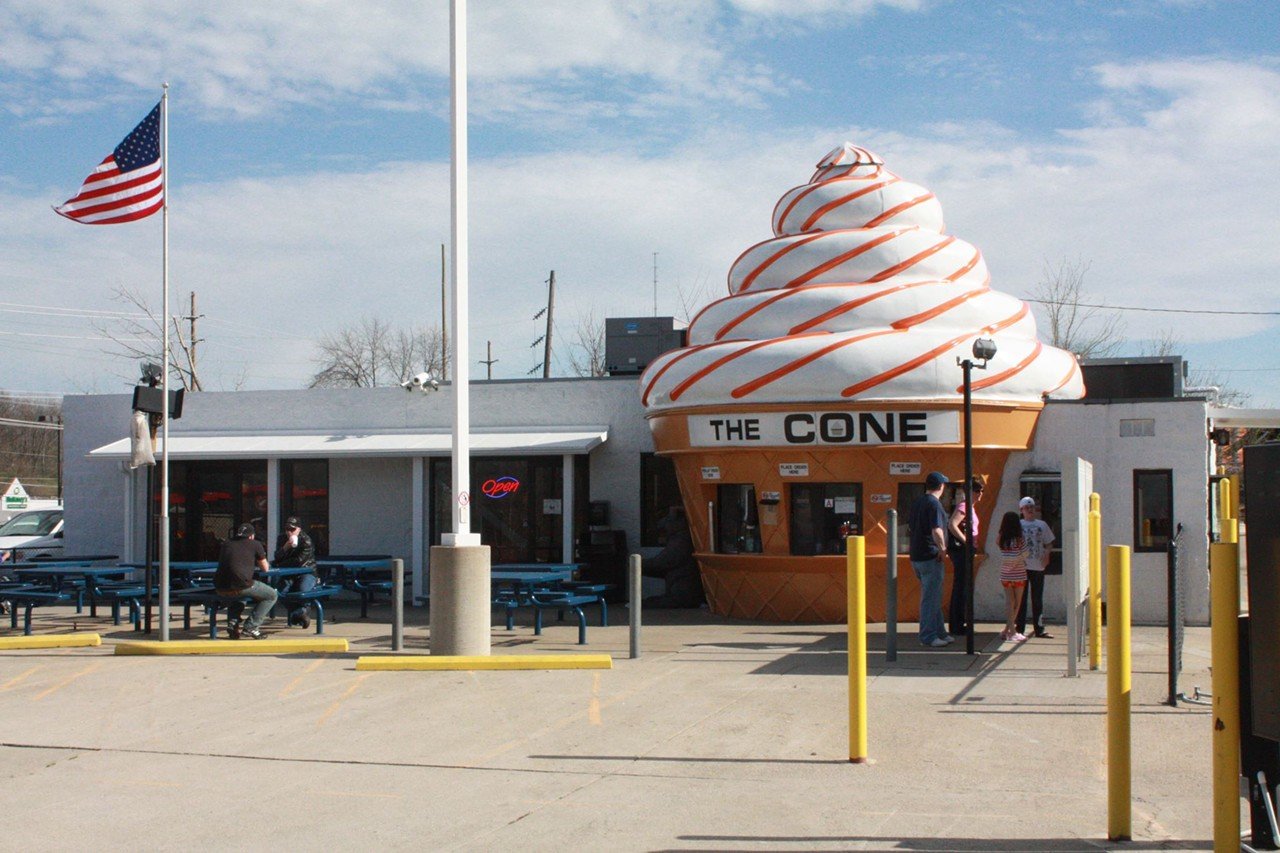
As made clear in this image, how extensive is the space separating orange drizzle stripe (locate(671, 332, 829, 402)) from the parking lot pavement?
413cm

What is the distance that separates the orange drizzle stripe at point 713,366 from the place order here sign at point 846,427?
0.68 metres

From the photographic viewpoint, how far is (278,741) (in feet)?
30.5

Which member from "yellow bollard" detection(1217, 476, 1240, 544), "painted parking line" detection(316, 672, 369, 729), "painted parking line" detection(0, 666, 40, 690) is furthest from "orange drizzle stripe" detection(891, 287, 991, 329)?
"painted parking line" detection(0, 666, 40, 690)

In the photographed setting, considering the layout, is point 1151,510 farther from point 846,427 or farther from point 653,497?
point 653,497

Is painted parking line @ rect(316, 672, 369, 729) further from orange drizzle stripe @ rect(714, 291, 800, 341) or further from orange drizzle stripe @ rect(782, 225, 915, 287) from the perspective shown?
orange drizzle stripe @ rect(782, 225, 915, 287)

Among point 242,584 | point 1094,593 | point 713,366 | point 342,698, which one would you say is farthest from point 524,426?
point 1094,593

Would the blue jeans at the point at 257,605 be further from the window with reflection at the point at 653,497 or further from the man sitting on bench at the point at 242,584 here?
the window with reflection at the point at 653,497

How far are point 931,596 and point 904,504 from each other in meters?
2.71

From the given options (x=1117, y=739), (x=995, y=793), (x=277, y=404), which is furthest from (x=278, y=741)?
(x=277, y=404)

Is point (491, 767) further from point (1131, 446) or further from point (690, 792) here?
point (1131, 446)

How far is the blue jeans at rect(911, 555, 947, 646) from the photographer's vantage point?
13.3 m

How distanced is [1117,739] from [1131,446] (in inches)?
413

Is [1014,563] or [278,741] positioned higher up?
[1014,563]

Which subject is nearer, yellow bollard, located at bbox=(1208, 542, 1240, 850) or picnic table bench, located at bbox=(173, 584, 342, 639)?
yellow bollard, located at bbox=(1208, 542, 1240, 850)
